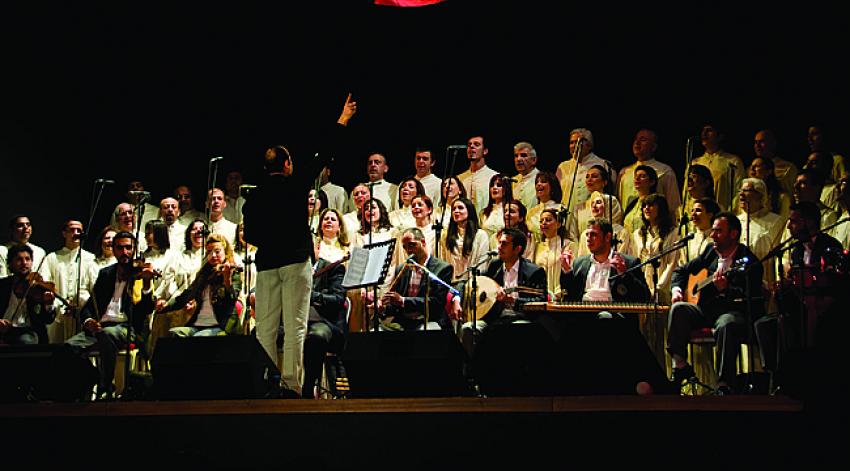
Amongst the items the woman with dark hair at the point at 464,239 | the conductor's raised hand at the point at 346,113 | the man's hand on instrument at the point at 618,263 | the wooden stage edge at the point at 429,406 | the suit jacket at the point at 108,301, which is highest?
the conductor's raised hand at the point at 346,113

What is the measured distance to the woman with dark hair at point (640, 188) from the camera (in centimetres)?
808

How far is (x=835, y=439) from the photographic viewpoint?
13.3 feet

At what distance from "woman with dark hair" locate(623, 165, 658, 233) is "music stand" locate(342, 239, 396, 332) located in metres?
2.79

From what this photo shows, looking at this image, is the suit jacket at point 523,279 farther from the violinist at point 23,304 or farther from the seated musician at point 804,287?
the violinist at point 23,304

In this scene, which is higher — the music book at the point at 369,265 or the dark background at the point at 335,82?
the dark background at the point at 335,82

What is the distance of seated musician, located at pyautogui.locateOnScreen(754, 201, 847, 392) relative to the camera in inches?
237

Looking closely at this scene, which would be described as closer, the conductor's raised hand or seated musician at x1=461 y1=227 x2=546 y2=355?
the conductor's raised hand

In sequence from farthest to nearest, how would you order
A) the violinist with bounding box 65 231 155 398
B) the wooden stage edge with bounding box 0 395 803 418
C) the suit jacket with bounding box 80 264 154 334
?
the suit jacket with bounding box 80 264 154 334, the violinist with bounding box 65 231 155 398, the wooden stage edge with bounding box 0 395 803 418

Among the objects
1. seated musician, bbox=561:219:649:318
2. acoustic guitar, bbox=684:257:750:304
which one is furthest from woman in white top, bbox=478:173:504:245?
acoustic guitar, bbox=684:257:750:304

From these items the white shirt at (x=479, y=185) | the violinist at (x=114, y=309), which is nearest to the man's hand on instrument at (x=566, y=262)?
the white shirt at (x=479, y=185)

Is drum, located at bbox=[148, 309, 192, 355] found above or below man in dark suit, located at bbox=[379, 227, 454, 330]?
below

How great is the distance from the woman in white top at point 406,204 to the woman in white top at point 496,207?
591 mm

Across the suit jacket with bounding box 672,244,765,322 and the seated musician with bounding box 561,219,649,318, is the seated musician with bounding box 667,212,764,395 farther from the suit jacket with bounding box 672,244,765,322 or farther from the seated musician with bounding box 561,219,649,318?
the seated musician with bounding box 561,219,649,318

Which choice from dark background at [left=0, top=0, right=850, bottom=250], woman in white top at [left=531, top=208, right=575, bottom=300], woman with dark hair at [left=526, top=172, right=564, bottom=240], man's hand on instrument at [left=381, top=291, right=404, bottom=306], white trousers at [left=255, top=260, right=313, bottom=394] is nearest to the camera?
white trousers at [left=255, top=260, right=313, bottom=394]
